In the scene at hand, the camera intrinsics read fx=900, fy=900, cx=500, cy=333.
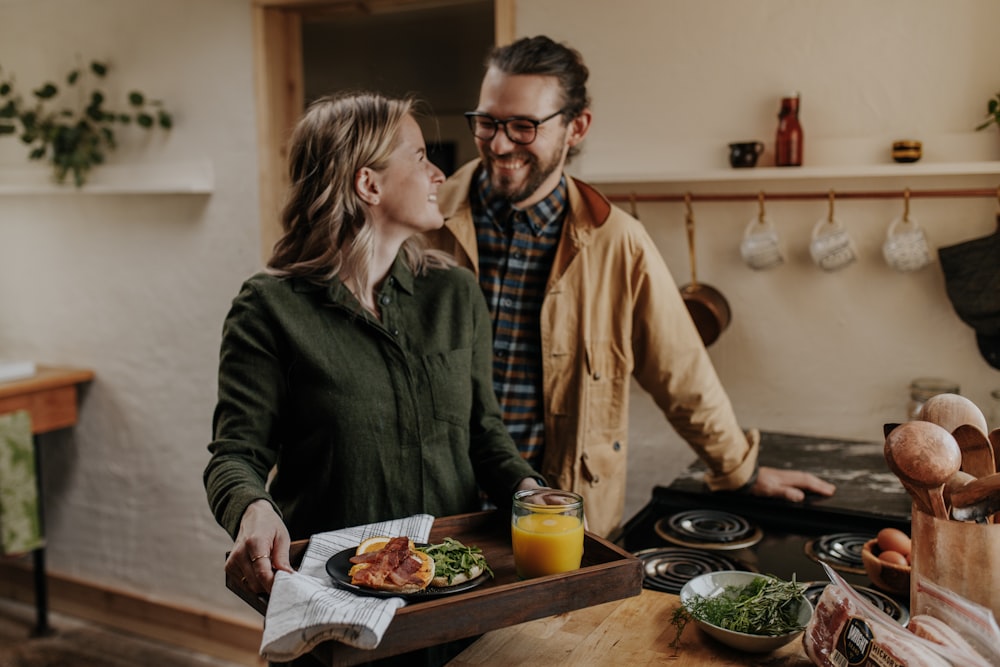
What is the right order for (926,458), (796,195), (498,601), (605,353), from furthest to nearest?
(796,195)
(605,353)
(498,601)
(926,458)

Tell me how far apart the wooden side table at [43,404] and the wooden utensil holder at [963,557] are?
325cm

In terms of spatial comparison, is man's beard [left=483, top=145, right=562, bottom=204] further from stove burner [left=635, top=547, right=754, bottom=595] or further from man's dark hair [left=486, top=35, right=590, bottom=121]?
stove burner [left=635, top=547, right=754, bottom=595]

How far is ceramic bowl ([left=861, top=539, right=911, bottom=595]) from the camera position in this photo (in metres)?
1.49

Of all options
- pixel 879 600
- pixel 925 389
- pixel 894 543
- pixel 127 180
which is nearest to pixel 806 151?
pixel 925 389

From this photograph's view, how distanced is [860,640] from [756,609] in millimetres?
226

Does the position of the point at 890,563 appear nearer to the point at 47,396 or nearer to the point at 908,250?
the point at 908,250

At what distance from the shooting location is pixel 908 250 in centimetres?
236

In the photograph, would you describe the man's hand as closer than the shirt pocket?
No

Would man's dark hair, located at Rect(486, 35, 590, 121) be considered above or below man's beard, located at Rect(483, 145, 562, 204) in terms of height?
above

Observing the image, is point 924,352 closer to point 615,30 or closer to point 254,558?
point 615,30

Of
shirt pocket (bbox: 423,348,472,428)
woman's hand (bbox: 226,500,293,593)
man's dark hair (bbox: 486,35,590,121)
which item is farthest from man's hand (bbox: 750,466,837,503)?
woman's hand (bbox: 226,500,293,593)

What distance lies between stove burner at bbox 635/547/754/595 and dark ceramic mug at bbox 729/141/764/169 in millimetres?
1162

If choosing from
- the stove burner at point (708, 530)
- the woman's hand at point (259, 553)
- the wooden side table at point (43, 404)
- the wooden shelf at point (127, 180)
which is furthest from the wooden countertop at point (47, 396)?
the stove burner at point (708, 530)

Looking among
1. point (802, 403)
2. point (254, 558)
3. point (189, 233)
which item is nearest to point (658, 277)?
point (802, 403)
